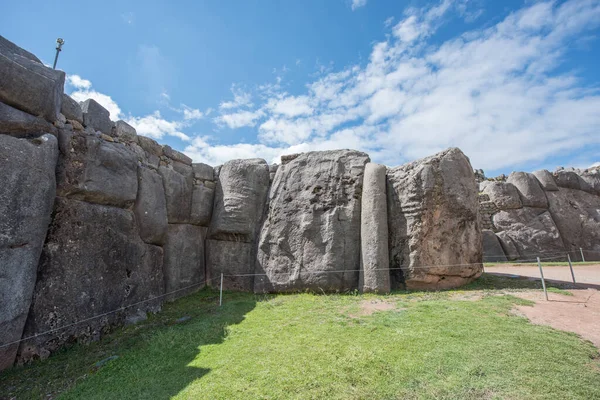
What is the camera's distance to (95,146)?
754 centimetres

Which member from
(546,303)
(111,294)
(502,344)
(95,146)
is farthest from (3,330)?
(546,303)

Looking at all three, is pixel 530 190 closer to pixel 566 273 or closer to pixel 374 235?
pixel 566 273

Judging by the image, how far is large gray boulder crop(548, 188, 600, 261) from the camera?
1616cm

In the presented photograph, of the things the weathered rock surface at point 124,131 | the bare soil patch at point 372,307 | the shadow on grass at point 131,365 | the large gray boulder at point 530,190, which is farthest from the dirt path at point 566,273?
the weathered rock surface at point 124,131

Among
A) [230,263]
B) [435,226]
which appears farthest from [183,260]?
[435,226]

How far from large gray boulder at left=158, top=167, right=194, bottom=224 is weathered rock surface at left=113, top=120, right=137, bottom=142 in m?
1.31

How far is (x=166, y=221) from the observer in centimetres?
957

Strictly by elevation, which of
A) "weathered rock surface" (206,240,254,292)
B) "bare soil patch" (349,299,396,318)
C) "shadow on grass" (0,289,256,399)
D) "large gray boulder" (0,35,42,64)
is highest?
"large gray boulder" (0,35,42,64)

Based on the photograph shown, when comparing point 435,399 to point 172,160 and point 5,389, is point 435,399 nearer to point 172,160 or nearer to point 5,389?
point 5,389

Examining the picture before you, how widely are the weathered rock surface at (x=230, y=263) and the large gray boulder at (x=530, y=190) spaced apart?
15.4 m

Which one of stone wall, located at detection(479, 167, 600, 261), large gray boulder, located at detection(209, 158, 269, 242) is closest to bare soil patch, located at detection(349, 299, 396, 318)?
large gray boulder, located at detection(209, 158, 269, 242)

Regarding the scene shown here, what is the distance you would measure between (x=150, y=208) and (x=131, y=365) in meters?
4.61

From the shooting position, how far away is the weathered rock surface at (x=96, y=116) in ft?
26.3

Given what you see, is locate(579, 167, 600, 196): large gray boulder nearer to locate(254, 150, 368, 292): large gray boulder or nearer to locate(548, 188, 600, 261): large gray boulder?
locate(548, 188, 600, 261): large gray boulder
